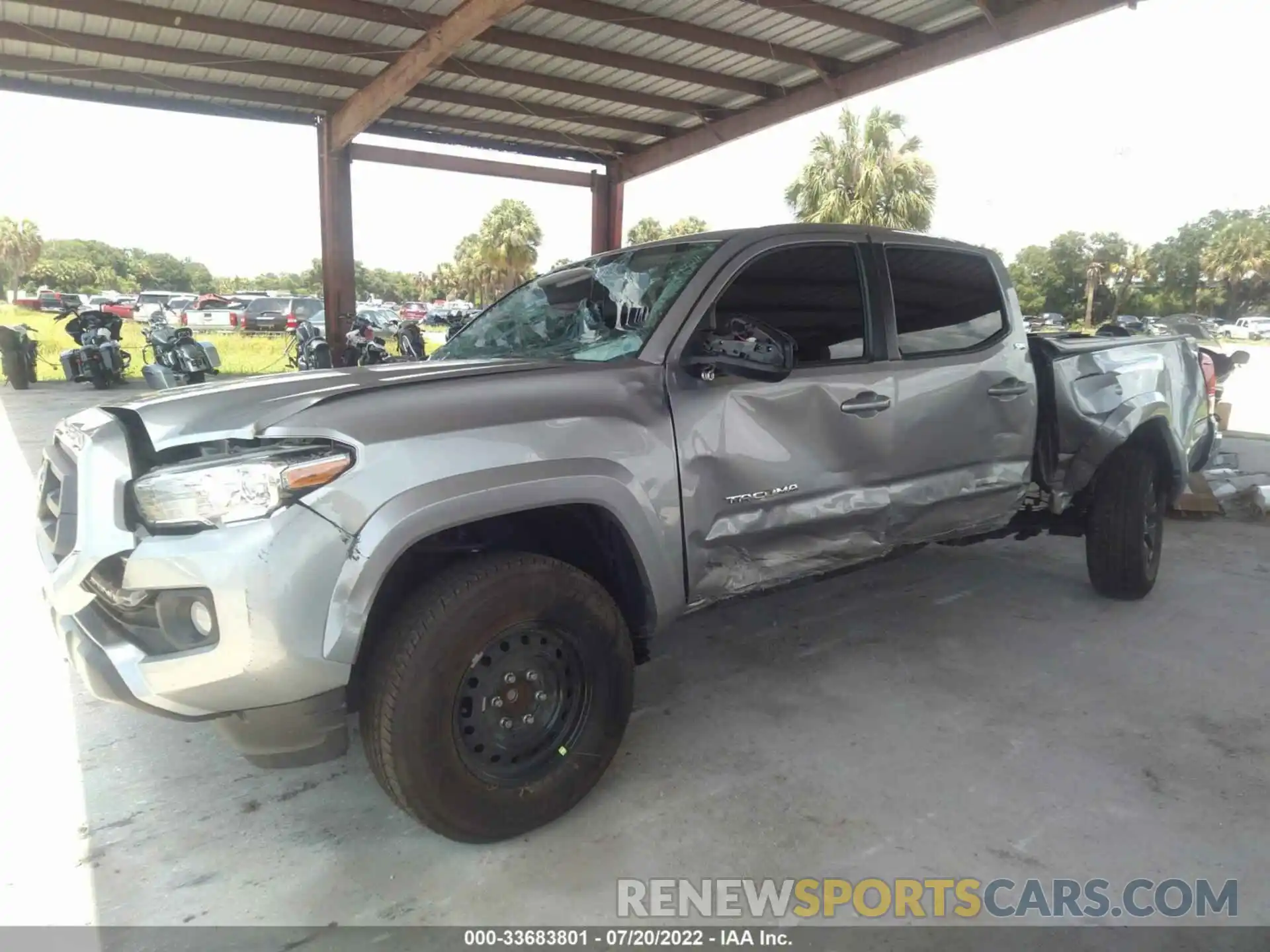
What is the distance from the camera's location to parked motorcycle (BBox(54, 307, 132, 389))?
1303 centimetres

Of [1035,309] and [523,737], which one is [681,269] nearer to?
[523,737]

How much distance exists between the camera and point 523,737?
2.38 m

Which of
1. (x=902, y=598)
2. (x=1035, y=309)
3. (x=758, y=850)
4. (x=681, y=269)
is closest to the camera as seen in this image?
(x=758, y=850)

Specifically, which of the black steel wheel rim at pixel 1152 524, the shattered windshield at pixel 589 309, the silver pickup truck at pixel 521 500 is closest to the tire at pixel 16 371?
the shattered windshield at pixel 589 309

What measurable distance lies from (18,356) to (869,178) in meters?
22.4

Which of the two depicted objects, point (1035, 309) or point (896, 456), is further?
point (1035, 309)

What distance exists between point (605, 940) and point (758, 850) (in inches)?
21.3

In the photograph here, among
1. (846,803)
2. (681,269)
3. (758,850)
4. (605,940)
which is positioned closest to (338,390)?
(681,269)

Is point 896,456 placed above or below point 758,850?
above

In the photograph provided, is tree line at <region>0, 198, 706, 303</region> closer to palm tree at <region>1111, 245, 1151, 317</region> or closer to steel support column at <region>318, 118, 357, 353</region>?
steel support column at <region>318, 118, 357, 353</region>

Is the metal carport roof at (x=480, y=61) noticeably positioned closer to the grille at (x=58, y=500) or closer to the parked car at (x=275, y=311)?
the grille at (x=58, y=500)

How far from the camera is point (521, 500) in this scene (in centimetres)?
224

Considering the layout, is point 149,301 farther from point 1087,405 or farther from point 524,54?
point 1087,405

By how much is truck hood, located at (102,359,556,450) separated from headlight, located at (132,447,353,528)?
0.10 meters
